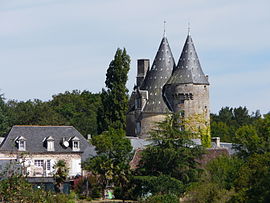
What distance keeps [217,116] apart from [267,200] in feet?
283

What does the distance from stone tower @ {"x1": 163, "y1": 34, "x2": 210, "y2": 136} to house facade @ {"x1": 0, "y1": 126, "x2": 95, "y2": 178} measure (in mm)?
12410

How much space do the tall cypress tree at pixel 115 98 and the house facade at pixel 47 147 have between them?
6530mm

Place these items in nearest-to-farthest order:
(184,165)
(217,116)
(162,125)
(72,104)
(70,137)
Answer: (184,165) < (162,125) < (70,137) < (72,104) < (217,116)

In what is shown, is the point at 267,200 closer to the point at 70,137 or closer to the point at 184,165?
the point at 184,165

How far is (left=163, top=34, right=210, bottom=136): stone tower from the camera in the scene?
7300cm

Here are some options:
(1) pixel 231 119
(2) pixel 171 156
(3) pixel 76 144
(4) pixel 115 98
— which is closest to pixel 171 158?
(2) pixel 171 156

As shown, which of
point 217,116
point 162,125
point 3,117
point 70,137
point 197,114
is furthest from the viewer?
point 217,116

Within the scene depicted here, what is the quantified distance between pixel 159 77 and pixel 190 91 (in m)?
3.53

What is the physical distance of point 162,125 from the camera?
52.2 m

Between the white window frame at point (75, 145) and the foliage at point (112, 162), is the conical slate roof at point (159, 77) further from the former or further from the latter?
the foliage at point (112, 162)

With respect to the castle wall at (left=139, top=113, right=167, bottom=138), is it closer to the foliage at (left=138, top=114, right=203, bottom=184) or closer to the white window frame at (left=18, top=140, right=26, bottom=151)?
the white window frame at (left=18, top=140, right=26, bottom=151)

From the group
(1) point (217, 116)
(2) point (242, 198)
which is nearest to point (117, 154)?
(2) point (242, 198)

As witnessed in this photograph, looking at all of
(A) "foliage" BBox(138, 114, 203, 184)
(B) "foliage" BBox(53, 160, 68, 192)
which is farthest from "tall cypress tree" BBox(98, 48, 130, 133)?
(A) "foliage" BBox(138, 114, 203, 184)

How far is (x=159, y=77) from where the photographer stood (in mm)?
74875
